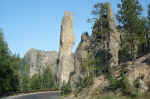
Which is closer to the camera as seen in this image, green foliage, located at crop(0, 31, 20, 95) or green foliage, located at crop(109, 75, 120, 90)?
green foliage, located at crop(109, 75, 120, 90)

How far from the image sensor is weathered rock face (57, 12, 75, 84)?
6788 cm

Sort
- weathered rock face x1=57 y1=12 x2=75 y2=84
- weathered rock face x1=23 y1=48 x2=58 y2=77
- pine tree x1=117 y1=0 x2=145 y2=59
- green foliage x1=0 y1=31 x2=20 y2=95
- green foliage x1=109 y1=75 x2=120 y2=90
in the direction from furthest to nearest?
weathered rock face x1=23 y1=48 x2=58 y2=77 → weathered rock face x1=57 y1=12 x2=75 y2=84 → green foliage x1=0 y1=31 x2=20 y2=95 → pine tree x1=117 y1=0 x2=145 y2=59 → green foliage x1=109 y1=75 x2=120 y2=90

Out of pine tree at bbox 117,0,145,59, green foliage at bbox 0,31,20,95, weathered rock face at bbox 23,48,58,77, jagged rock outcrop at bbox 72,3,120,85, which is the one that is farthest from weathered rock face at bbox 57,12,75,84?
weathered rock face at bbox 23,48,58,77

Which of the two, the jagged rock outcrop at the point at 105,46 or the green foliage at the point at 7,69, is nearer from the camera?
the green foliage at the point at 7,69

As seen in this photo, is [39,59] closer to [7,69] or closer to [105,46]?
[105,46]

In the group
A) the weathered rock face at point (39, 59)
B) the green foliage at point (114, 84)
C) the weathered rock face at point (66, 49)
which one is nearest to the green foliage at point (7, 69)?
the green foliage at point (114, 84)

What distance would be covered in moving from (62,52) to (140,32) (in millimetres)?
42959

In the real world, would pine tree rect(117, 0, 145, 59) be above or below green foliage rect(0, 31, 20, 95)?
above

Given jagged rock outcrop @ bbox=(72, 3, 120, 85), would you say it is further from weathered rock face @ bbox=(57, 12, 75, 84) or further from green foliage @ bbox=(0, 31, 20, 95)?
weathered rock face @ bbox=(57, 12, 75, 84)

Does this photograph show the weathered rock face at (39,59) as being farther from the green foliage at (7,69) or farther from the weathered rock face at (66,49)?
the green foliage at (7,69)

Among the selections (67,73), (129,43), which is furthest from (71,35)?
(129,43)

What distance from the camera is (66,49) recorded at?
70812mm

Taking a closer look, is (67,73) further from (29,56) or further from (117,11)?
(29,56)

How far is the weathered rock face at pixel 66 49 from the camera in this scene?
223ft
